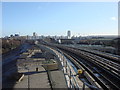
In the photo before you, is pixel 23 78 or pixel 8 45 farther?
pixel 8 45

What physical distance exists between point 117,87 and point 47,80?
477 centimetres

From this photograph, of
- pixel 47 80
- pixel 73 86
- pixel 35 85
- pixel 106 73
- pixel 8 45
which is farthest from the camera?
pixel 8 45

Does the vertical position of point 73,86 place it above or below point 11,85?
above

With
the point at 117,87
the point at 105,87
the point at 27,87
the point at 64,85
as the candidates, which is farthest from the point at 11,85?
the point at 117,87

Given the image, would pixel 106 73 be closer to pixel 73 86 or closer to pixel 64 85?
pixel 64 85

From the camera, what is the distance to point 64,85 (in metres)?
9.95

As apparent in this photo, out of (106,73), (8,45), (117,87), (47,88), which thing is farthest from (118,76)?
(8,45)

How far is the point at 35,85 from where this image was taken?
35.0 ft

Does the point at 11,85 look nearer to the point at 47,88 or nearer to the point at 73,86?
the point at 47,88

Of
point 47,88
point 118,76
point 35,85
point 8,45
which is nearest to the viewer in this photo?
point 47,88

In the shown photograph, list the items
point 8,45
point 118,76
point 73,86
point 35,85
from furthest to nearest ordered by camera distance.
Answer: point 8,45
point 118,76
point 35,85
point 73,86

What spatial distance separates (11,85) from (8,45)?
63.0 m

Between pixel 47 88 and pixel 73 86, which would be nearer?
pixel 73 86

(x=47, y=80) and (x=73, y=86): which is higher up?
(x=73, y=86)
